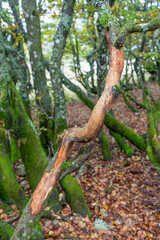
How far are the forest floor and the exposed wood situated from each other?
1702 mm

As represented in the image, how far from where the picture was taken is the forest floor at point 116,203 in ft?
13.4

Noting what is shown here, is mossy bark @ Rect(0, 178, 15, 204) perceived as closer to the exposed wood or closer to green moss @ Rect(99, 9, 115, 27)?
the exposed wood

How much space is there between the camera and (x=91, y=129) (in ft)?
8.21

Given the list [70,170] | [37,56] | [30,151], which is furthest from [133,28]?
[37,56]

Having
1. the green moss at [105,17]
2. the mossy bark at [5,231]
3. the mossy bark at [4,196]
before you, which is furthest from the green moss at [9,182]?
the green moss at [105,17]

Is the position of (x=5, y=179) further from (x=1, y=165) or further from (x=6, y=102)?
(x=6, y=102)

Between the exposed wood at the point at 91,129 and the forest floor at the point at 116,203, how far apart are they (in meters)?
1.70

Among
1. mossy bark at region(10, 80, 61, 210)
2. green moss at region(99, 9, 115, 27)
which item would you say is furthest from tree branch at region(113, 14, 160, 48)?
mossy bark at region(10, 80, 61, 210)

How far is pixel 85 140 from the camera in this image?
2637 millimetres

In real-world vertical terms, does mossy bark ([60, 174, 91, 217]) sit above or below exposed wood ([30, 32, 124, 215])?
below

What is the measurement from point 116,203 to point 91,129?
353 centimetres

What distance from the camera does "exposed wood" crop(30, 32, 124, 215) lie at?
2385 millimetres

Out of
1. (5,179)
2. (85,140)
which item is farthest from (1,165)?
(85,140)

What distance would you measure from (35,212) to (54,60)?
4.62m
